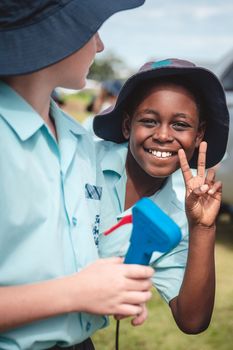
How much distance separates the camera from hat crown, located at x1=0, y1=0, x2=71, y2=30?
1.25 m

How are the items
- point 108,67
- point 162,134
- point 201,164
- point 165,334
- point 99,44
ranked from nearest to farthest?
point 99,44
point 201,164
point 162,134
point 165,334
point 108,67

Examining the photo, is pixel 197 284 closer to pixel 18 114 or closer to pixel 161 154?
pixel 161 154

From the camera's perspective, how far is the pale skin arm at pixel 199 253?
159 centimetres

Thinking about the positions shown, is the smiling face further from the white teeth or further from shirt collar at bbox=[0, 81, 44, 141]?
shirt collar at bbox=[0, 81, 44, 141]

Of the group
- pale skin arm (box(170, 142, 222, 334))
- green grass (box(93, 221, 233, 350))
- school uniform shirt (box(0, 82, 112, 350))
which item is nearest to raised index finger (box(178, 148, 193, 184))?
pale skin arm (box(170, 142, 222, 334))

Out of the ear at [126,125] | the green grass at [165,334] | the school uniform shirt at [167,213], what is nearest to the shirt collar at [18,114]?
the school uniform shirt at [167,213]

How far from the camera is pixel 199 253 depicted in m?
1.59

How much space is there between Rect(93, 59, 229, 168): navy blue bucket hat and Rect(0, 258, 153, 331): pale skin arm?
799mm

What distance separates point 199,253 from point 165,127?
455mm

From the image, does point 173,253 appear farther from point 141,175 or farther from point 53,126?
point 53,126

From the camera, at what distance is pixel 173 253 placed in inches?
70.7

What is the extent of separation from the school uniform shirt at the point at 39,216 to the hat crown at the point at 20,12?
0.50 ft

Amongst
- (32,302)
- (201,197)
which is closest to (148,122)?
(201,197)

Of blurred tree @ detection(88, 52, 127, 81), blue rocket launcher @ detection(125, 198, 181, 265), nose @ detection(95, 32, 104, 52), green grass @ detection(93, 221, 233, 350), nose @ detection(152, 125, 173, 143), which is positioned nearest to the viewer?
blue rocket launcher @ detection(125, 198, 181, 265)
